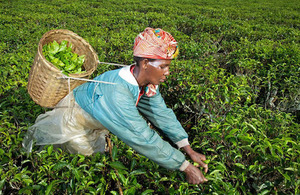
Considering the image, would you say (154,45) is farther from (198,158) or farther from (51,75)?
(198,158)

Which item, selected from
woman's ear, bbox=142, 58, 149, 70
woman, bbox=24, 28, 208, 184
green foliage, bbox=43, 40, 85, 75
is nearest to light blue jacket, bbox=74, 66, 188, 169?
woman, bbox=24, 28, 208, 184

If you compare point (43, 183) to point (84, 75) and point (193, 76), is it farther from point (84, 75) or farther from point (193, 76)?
point (193, 76)

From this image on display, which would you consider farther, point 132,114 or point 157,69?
point 157,69

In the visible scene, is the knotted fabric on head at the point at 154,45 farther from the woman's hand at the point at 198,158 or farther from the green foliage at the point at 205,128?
the woman's hand at the point at 198,158

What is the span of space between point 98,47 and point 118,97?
2.99 meters

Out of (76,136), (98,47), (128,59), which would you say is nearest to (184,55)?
(128,59)

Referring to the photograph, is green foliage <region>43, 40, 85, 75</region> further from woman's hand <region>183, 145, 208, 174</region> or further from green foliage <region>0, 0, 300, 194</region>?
woman's hand <region>183, 145, 208, 174</region>

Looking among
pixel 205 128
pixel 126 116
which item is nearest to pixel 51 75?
pixel 126 116

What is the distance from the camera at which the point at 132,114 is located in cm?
165

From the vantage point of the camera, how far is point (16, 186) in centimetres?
177

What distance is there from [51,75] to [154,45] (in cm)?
91

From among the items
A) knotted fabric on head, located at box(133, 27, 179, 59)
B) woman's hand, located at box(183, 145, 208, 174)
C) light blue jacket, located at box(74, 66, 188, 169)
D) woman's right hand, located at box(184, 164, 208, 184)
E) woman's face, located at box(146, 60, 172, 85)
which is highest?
knotted fabric on head, located at box(133, 27, 179, 59)

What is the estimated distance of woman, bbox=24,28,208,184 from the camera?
1642 mm

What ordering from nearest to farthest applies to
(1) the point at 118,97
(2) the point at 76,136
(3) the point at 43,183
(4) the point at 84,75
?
(3) the point at 43,183 → (1) the point at 118,97 → (4) the point at 84,75 → (2) the point at 76,136
